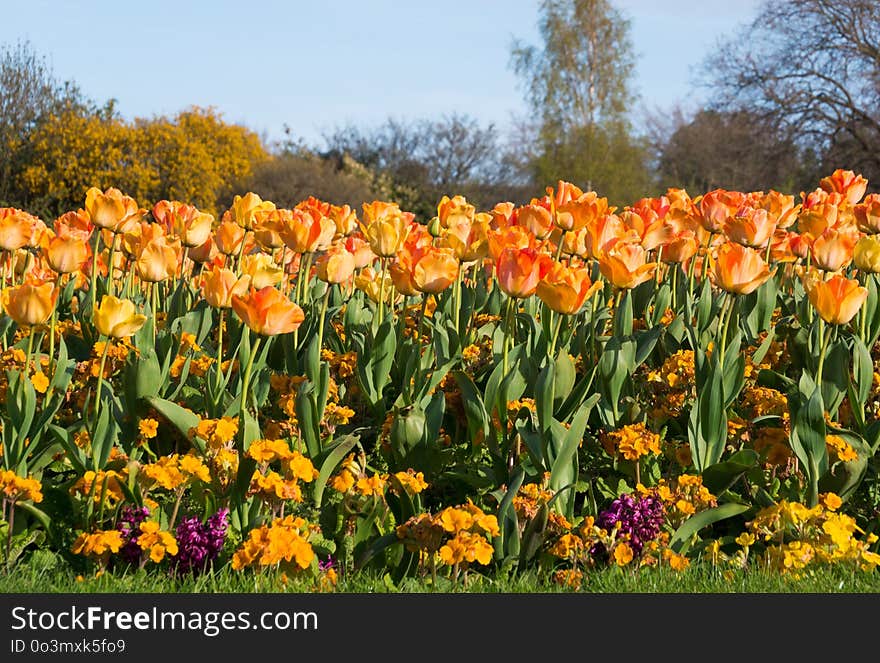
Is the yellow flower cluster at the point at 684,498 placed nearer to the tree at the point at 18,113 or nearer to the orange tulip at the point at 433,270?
the orange tulip at the point at 433,270

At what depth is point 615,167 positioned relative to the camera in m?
31.1

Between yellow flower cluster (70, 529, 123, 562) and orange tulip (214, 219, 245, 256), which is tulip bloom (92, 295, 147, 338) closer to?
yellow flower cluster (70, 529, 123, 562)

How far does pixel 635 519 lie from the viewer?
104 inches

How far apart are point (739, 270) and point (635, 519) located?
778 millimetres

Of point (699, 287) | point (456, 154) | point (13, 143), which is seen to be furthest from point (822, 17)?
point (699, 287)

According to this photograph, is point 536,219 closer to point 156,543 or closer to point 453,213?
point 453,213

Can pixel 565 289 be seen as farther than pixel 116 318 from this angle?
Yes

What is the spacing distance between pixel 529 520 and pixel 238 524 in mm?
772

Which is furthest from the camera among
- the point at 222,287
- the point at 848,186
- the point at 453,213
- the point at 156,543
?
the point at 848,186

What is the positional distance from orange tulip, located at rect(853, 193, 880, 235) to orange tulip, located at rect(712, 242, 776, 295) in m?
1.23

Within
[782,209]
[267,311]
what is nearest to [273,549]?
[267,311]

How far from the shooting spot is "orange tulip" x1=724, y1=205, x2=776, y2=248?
3365 mm

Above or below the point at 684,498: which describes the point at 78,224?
above

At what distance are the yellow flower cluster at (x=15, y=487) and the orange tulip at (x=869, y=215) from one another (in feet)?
10.1
